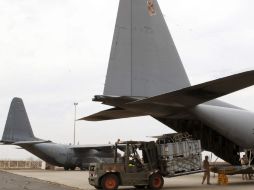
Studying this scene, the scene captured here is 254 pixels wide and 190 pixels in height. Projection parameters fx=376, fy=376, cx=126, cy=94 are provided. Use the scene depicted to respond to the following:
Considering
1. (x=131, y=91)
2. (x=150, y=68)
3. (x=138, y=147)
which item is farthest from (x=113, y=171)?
(x=150, y=68)

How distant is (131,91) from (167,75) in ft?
6.49

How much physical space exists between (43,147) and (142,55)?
20.9 metres

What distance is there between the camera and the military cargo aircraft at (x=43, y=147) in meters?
31.6

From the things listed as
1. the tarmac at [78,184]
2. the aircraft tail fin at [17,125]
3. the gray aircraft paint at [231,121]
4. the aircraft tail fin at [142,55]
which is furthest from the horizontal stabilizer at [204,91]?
the aircraft tail fin at [17,125]

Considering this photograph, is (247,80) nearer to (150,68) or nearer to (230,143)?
(150,68)

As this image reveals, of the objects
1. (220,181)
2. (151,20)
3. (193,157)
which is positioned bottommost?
(220,181)

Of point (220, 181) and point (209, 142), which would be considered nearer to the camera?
point (220, 181)

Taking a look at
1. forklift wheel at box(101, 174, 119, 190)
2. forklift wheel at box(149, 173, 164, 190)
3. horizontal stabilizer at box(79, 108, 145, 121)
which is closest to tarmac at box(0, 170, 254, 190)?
forklift wheel at box(149, 173, 164, 190)

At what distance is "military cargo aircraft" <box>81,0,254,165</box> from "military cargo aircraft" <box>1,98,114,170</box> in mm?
16202

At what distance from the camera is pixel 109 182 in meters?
13.6

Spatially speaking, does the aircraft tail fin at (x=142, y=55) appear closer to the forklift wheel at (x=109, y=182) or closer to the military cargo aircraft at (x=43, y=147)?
the forklift wheel at (x=109, y=182)

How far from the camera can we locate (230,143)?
57.7ft

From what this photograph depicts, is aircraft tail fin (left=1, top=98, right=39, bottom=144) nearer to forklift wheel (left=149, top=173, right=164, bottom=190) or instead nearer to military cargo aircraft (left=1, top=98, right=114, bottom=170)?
military cargo aircraft (left=1, top=98, right=114, bottom=170)

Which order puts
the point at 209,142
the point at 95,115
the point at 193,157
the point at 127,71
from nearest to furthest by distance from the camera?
the point at 127,71, the point at 193,157, the point at 95,115, the point at 209,142
